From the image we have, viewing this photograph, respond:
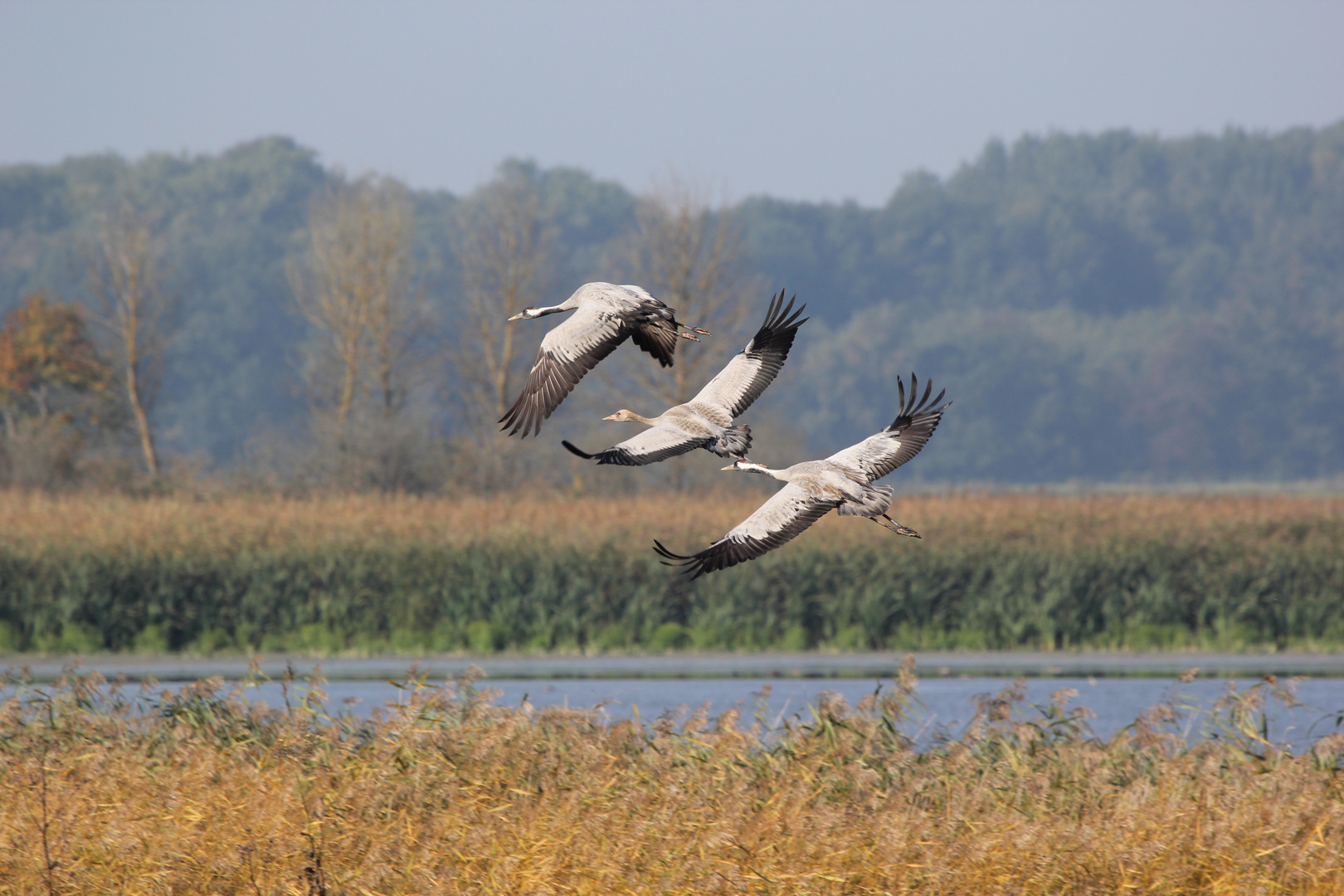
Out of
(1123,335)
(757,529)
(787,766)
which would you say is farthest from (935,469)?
(757,529)

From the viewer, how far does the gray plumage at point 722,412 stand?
4461 mm

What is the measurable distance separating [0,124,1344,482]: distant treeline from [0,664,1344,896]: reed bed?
66.9m

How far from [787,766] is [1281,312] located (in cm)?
9594

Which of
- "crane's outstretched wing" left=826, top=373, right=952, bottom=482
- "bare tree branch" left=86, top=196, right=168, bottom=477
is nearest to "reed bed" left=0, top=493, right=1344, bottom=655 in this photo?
"bare tree branch" left=86, top=196, right=168, bottom=477

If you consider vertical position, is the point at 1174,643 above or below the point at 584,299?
below

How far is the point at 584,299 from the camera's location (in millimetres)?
4777

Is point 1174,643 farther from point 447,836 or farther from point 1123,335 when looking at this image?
point 1123,335

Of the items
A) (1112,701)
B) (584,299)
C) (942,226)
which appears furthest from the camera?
(942,226)

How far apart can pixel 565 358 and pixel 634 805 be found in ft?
22.0

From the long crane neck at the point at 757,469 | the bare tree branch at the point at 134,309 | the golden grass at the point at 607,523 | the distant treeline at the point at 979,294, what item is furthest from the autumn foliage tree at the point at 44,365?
the long crane neck at the point at 757,469

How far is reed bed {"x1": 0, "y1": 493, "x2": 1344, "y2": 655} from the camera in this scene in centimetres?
2795

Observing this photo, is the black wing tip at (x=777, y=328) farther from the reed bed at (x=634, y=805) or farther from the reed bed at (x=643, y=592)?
the reed bed at (x=643, y=592)

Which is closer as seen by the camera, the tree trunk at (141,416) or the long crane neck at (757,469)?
the long crane neck at (757,469)

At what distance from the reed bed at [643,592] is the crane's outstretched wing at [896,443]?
2260 centimetres
